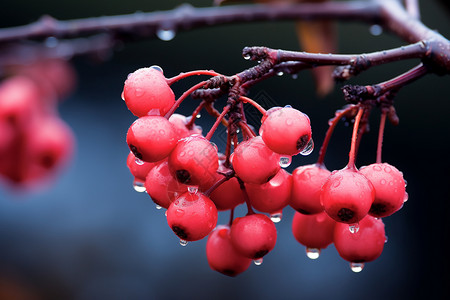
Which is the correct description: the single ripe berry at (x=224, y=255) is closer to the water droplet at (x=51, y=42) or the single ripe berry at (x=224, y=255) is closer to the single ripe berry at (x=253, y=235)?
the single ripe berry at (x=253, y=235)

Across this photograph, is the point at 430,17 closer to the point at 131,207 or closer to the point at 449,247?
the point at 449,247

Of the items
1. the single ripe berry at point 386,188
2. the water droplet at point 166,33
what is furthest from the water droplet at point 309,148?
the water droplet at point 166,33

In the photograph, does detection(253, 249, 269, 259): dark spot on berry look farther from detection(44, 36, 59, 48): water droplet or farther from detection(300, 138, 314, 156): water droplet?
detection(44, 36, 59, 48): water droplet

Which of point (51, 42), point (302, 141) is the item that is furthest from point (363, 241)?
point (51, 42)

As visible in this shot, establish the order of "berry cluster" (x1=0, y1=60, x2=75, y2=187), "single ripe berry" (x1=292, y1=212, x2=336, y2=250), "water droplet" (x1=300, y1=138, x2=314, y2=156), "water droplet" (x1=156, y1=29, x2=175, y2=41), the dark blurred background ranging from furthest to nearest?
the dark blurred background < "berry cluster" (x1=0, y1=60, x2=75, y2=187) < "water droplet" (x1=156, y1=29, x2=175, y2=41) < "single ripe berry" (x1=292, y1=212, x2=336, y2=250) < "water droplet" (x1=300, y1=138, x2=314, y2=156)

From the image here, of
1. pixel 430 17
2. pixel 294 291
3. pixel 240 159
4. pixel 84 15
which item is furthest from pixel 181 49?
pixel 240 159

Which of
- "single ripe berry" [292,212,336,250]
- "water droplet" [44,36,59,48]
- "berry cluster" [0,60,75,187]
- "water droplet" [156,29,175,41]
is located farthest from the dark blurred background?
"single ripe berry" [292,212,336,250]
